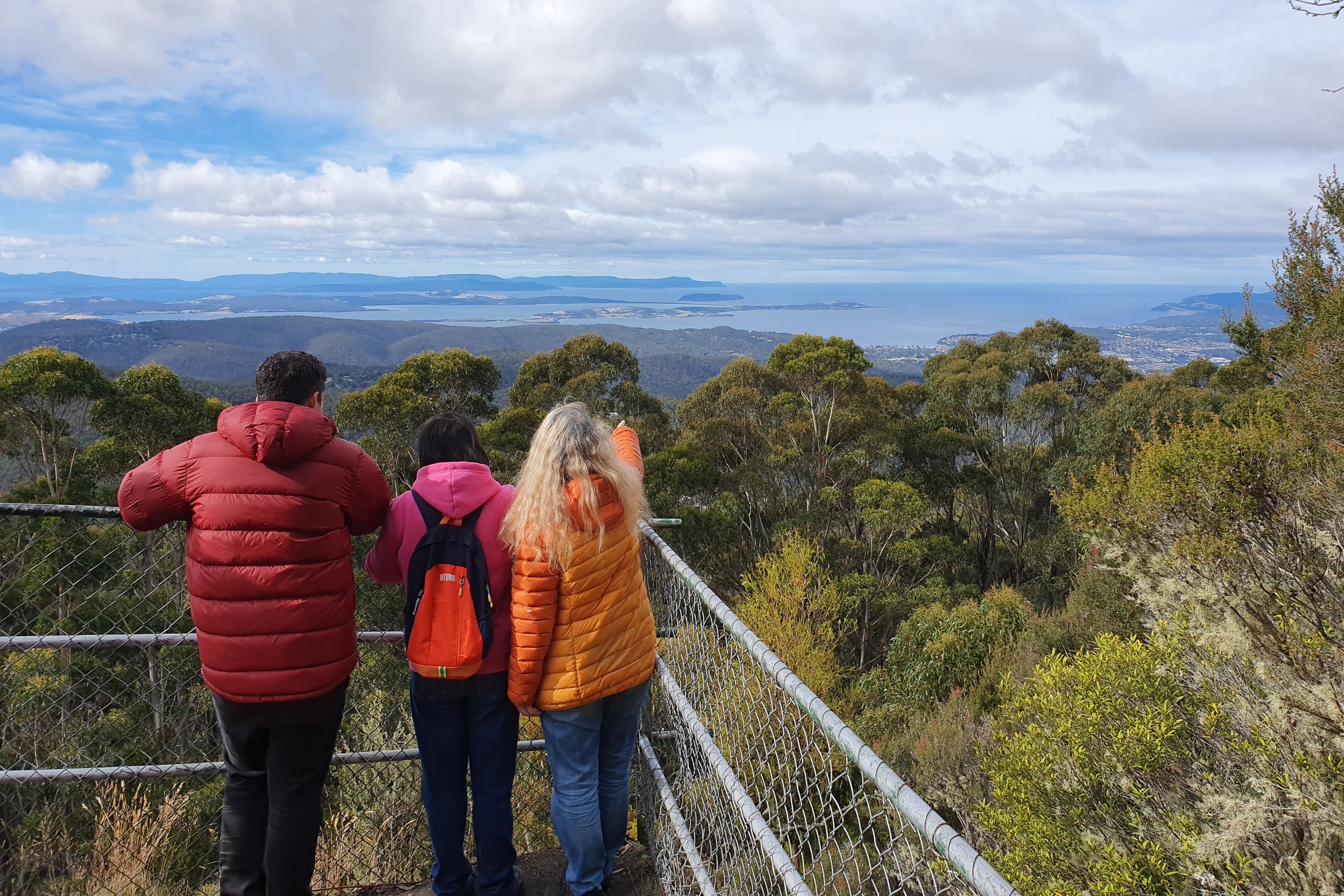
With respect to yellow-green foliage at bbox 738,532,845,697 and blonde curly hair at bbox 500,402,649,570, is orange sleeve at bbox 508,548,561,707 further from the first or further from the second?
yellow-green foliage at bbox 738,532,845,697

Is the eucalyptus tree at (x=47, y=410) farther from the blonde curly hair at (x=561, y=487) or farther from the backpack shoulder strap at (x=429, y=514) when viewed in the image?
the blonde curly hair at (x=561, y=487)

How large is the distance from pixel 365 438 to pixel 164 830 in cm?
1602

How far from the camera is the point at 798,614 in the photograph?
16.1 meters

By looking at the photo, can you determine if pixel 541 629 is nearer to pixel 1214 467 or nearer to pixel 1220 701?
pixel 1220 701

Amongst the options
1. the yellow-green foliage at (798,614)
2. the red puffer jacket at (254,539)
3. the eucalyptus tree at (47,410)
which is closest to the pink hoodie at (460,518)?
the red puffer jacket at (254,539)

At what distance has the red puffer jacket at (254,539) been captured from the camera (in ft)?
6.45

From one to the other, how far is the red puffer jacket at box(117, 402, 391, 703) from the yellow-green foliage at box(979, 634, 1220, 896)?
5.95 m

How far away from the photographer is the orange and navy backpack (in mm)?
2176

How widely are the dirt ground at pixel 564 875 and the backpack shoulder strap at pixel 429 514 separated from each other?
1.34 meters

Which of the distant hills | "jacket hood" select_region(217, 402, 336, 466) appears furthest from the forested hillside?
the distant hills

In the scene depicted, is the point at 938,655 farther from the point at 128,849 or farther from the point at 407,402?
the point at 128,849

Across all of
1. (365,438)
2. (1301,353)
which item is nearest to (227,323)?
(365,438)

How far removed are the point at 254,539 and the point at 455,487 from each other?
52cm

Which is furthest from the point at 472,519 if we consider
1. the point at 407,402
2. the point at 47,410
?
the point at 47,410
